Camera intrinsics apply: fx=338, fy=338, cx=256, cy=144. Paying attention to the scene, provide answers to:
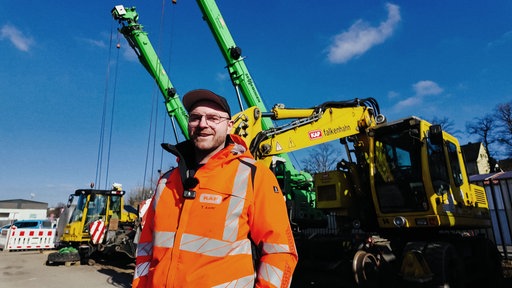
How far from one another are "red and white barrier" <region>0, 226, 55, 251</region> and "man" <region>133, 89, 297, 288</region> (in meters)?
19.3

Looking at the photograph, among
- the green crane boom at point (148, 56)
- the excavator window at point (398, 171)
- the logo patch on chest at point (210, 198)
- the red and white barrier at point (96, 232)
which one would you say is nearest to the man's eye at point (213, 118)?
the logo patch on chest at point (210, 198)

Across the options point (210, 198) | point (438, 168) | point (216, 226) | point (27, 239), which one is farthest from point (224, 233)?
point (27, 239)

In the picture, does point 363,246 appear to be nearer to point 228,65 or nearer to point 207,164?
point 207,164

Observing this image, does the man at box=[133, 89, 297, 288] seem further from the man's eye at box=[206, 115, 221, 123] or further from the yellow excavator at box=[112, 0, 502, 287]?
the yellow excavator at box=[112, 0, 502, 287]

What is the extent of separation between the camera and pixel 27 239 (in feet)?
58.2

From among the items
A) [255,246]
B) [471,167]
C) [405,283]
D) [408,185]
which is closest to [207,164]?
[255,246]

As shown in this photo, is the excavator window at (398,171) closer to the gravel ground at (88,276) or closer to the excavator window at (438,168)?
the excavator window at (438,168)

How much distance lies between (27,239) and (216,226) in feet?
66.9

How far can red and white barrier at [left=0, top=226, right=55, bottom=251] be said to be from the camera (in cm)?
1752

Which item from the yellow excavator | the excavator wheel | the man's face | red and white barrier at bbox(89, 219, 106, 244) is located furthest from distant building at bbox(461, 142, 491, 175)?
the man's face

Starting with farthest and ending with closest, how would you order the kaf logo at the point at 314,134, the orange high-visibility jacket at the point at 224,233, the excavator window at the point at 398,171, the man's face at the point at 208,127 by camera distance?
the kaf logo at the point at 314,134 < the excavator window at the point at 398,171 < the man's face at the point at 208,127 < the orange high-visibility jacket at the point at 224,233

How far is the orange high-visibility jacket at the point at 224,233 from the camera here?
5.54 ft

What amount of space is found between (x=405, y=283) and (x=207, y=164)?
5155 mm

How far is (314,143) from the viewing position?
698cm
